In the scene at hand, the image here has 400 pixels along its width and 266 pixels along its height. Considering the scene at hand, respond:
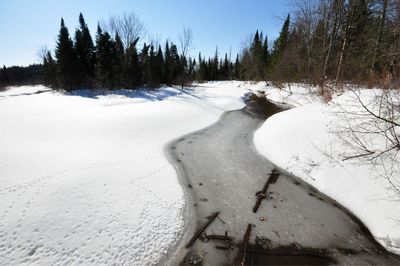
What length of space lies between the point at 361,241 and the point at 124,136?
7.48m

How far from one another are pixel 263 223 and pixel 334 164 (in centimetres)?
271

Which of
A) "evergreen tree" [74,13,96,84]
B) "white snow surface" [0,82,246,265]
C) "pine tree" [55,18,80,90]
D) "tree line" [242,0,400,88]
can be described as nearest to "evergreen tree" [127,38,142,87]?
"evergreen tree" [74,13,96,84]

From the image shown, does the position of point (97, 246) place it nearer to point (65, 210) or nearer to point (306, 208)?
point (65, 210)

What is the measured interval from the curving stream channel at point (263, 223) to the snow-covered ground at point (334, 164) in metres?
0.25

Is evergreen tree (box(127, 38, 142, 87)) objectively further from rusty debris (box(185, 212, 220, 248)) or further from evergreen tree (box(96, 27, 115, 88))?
rusty debris (box(185, 212, 220, 248))

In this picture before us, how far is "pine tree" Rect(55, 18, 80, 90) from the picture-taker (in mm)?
24031

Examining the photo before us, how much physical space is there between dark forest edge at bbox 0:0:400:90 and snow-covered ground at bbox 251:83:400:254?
6.13 ft

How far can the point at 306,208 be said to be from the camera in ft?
14.1

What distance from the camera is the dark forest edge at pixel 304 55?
978 cm

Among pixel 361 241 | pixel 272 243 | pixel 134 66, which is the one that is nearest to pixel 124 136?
pixel 272 243

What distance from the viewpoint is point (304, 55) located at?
21703mm

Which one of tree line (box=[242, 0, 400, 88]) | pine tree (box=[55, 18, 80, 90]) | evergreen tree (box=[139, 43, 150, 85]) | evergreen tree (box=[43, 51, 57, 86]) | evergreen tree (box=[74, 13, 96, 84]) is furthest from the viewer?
evergreen tree (box=[139, 43, 150, 85])

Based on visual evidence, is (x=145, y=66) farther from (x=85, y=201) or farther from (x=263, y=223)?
(x=263, y=223)

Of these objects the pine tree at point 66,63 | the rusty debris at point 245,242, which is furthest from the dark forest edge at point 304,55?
the rusty debris at point 245,242
